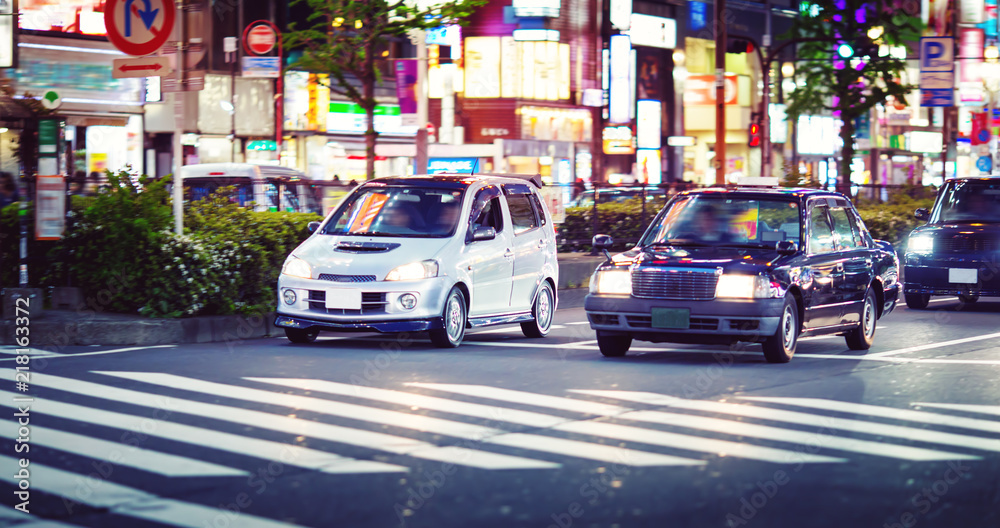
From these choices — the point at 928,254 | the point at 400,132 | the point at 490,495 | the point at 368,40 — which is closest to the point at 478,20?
the point at 400,132

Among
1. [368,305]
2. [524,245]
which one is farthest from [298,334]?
[524,245]

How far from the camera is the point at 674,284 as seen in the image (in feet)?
40.4

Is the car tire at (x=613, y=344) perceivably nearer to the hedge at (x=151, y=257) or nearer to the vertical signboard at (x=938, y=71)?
the hedge at (x=151, y=257)

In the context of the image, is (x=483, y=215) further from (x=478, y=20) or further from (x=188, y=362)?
(x=478, y=20)

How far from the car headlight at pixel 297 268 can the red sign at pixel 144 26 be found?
277cm

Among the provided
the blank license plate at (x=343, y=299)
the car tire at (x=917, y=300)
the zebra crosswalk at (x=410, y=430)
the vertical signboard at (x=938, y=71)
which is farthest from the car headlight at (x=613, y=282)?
the vertical signboard at (x=938, y=71)

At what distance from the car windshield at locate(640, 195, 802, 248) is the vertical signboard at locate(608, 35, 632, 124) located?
44292 millimetres

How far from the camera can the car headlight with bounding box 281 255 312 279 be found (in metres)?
13.6

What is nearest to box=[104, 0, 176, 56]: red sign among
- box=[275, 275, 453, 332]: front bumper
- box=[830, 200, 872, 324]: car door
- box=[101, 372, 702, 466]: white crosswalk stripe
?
box=[275, 275, 453, 332]: front bumper

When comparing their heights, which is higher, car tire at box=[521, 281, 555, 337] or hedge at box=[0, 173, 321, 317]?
hedge at box=[0, 173, 321, 317]

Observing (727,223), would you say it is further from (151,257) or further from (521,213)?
(151,257)

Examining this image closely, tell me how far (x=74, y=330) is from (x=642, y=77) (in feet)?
161

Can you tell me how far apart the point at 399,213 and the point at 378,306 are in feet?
4.66

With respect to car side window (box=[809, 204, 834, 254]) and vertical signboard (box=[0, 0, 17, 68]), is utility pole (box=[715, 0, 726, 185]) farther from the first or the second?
vertical signboard (box=[0, 0, 17, 68])
